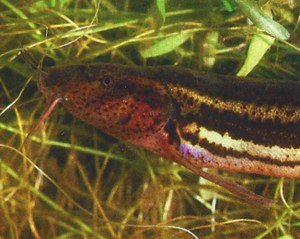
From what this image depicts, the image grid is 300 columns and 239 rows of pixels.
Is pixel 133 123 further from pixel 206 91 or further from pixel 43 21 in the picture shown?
pixel 43 21

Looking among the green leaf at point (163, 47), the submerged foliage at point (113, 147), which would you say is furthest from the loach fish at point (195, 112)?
the submerged foliage at point (113, 147)

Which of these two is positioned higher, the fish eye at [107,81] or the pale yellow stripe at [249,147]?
the fish eye at [107,81]

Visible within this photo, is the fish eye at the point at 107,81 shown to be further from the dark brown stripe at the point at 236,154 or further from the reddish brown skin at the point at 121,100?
the dark brown stripe at the point at 236,154

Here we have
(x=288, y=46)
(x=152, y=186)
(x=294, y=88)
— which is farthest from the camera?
(x=152, y=186)

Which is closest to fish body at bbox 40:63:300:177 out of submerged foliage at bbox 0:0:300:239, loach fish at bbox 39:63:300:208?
loach fish at bbox 39:63:300:208

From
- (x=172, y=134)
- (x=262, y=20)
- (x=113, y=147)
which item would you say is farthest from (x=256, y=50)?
(x=113, y=147)

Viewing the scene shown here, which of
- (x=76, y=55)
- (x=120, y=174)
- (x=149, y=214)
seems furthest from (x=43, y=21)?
(x=149, y=214)

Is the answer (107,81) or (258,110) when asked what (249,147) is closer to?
(258,110)
